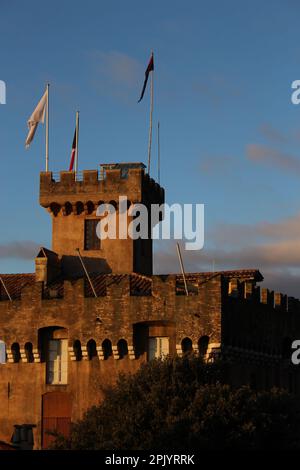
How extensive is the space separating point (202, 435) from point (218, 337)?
10229 mm

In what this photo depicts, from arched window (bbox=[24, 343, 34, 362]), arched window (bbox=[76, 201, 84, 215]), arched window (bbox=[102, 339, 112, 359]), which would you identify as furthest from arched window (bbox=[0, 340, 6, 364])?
arched window (bbox=[76, 201, 84, 215])

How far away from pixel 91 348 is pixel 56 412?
13.7 ft

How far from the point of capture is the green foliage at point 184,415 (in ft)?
175

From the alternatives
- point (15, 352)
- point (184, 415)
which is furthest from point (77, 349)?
point (184, 415)

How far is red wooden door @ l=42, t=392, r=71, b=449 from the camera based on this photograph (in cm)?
6631

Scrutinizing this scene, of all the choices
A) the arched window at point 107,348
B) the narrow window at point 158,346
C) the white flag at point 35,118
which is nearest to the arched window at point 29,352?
the arched window at point 107,348

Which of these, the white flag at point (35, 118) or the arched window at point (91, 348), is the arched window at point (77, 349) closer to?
the arched window at point (91, 348)

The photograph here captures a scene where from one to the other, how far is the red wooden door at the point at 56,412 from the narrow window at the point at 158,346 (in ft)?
18.2

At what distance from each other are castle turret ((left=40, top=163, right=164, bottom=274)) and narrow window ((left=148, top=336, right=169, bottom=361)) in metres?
8.88

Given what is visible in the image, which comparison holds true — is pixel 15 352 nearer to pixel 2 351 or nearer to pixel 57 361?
pixel 2 351

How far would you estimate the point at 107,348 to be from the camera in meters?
66.0
